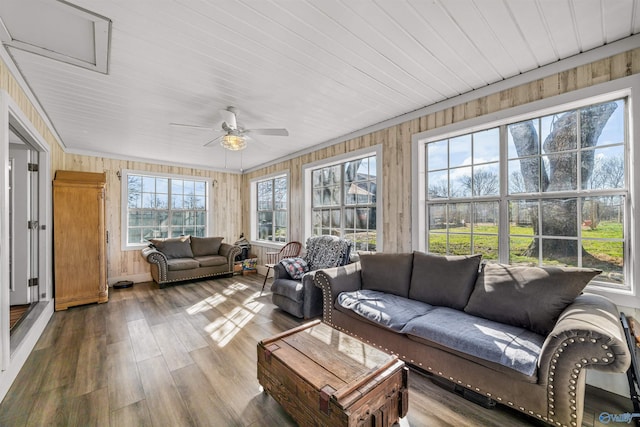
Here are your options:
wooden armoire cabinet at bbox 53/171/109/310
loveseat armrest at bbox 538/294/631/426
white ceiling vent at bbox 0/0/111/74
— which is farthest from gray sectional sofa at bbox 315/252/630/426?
wooden armoire cabinet at bbox 53/171/109/310

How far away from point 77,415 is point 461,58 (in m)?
3.87

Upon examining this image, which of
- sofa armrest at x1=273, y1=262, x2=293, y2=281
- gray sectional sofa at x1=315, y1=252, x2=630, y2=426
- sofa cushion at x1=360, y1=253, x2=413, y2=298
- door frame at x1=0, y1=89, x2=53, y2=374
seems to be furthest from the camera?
sofa armrest at x1=273, y1=262, x2=293, y2=281

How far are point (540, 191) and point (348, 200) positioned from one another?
243 cm

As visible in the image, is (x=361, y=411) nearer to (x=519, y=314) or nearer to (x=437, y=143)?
(x=519, y=314)

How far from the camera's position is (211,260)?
→ 543 centimetres

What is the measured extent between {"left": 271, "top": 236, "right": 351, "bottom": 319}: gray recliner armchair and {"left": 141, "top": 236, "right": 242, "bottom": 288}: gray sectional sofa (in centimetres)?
231

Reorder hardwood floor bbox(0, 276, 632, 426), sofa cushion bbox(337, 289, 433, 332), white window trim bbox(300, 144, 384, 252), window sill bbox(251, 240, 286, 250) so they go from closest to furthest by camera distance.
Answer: hardwood floor bbox(0, 276, 632, 426) < sofa cushion bbox(337, 289, 433, 332) < white window trim bbox(300, 144, 384, 252) < window sill bbox(251, 240, 286, 250)

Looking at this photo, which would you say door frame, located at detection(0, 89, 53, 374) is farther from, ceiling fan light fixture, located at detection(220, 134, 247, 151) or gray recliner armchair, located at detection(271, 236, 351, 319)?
gray recliner armchair, located at detection(271, 236, 351, 319)

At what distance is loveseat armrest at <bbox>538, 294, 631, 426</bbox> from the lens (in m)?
1.38

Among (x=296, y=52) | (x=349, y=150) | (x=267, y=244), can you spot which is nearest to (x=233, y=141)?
(x=296, y=52)

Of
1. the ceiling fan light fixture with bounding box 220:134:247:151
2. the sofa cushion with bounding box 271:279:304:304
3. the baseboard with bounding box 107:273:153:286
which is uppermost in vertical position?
the ceiling fan light fixture with bounding box 220:134:247:151

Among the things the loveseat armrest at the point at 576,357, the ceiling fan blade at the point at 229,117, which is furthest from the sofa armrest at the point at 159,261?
the loveseat armrest at the point at 576,357

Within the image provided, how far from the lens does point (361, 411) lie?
137 centimetres

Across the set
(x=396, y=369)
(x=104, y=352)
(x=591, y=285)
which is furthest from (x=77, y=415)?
(x=591, y=285)
